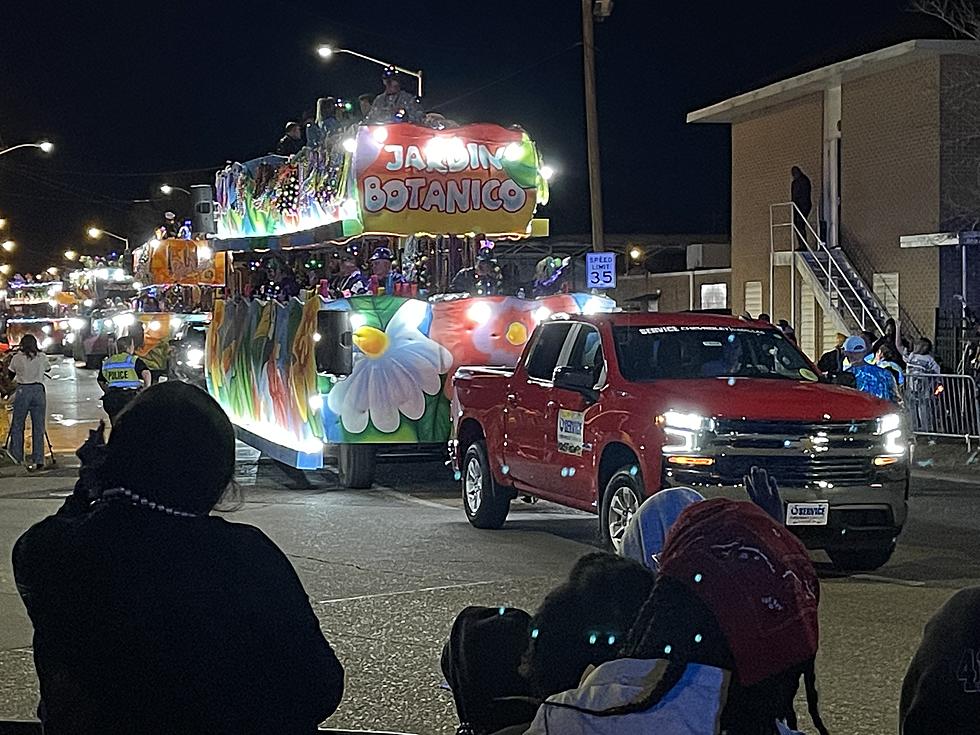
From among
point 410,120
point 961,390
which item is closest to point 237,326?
point 410,120

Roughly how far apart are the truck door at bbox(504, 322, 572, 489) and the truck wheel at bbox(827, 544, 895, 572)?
8.11 feet

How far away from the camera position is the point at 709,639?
2.79 meters

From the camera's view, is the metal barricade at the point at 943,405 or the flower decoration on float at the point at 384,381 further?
the metal barricade at the point at 943,405

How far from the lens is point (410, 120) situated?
57.2 ft

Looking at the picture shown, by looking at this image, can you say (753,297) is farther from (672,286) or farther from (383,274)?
(383,274)

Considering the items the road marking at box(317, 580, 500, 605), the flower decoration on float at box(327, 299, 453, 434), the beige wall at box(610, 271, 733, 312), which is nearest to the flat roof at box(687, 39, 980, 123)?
the beige wall at box(610, 271, 733, 312)

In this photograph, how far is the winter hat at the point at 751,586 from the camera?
2.78m

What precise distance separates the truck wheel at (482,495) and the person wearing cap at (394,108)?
5.10 m

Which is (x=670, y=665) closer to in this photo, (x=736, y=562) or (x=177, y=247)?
(x=736, y=562)

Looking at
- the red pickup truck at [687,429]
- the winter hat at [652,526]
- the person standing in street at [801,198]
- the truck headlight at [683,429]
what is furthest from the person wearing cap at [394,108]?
the person standing in street at [801,198]

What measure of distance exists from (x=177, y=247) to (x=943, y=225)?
16403 millimetres

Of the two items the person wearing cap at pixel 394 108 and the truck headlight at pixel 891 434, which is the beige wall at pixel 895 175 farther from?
the truck headlight at pixel 891 434

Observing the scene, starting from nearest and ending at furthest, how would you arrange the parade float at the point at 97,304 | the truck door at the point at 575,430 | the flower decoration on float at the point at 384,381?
the truck door at the point at 575,430
the flower decoration on float at the point at 384,381
the parade float at the point at 97,304

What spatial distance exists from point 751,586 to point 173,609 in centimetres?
124
